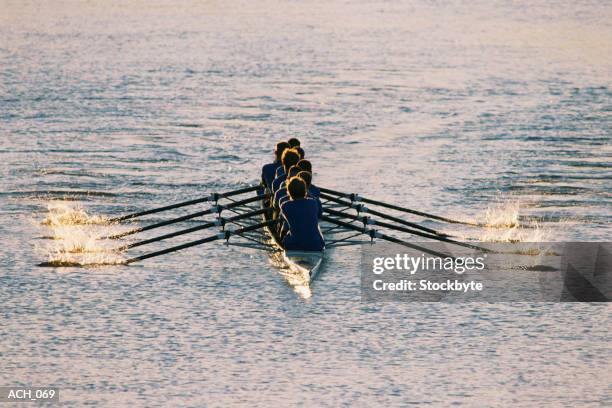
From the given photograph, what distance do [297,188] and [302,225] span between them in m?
0.51

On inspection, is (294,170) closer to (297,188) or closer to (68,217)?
(297,188)

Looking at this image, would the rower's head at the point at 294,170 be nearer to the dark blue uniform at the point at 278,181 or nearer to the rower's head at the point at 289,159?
the rower's head at the point at 289,159

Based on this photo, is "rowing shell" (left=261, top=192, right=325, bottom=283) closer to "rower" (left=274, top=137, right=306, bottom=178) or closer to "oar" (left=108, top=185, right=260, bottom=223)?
"rower" (left=274, top=137, right=306, bottom=178)

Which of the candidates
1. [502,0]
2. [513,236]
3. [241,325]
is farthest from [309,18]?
[241,325]

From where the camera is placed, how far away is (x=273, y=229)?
17.4 m

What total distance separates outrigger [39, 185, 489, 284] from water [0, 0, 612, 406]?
0.35 meters

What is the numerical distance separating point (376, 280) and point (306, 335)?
249 cm

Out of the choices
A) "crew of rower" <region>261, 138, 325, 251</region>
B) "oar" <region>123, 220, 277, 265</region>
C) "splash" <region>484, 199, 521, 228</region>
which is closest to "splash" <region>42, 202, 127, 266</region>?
"oar" <region>123, 220, 277, 265</region>

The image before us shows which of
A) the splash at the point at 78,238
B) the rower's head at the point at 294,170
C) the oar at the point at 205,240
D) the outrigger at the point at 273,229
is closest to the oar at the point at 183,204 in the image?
the outrigger at the point at 273,229

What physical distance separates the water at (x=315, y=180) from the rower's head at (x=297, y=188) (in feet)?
3.99

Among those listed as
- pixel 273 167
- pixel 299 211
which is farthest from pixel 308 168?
pixel 273 167

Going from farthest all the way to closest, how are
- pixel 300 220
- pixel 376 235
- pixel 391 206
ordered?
pixel 391 206 < pixel 376 235 < pixel 300 220

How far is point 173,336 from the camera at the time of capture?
14.2 metres

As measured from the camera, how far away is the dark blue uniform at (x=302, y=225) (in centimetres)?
1577
